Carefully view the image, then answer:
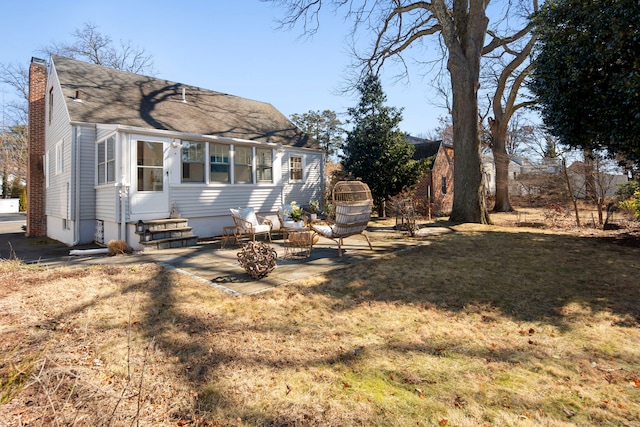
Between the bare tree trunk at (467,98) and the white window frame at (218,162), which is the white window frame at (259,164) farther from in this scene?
the bare tree trunk at (467,98)

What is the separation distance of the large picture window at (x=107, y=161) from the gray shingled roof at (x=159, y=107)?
67 centimetres

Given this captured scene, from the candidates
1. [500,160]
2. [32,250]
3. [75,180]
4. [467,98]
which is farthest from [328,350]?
[500,160]

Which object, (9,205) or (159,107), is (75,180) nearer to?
(159,107)

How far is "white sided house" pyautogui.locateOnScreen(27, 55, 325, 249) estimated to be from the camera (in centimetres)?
930

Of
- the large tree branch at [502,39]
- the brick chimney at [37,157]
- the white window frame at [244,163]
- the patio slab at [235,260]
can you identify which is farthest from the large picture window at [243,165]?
the large tree branch at [502,39]

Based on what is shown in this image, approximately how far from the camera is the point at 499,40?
15.9m

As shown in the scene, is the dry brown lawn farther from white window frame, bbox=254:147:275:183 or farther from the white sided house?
white window frame, bbox=254:147:275:183

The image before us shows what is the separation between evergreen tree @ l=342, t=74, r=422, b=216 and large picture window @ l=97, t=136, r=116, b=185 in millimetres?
9926

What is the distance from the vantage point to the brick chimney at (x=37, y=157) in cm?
1387

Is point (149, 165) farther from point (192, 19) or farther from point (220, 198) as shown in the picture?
point (192, 19)

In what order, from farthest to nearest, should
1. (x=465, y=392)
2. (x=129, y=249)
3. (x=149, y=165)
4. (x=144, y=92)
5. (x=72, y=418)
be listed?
(x=144, y=92) < (x=149, y=165) < (x=129, y=249) < (x=465, y=392) < (x=72, y=418)

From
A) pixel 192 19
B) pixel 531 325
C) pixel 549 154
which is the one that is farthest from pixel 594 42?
pixel 192 19

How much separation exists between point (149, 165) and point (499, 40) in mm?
16782

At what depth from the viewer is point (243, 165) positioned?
1190 centimetres
